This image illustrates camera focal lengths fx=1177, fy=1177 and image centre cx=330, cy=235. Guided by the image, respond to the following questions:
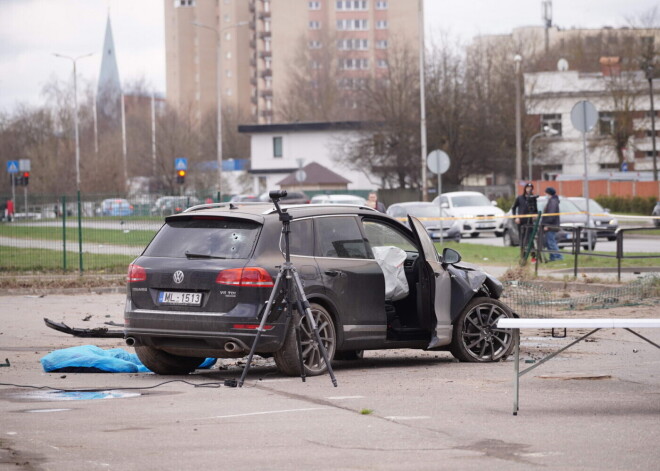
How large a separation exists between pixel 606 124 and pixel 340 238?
253ft

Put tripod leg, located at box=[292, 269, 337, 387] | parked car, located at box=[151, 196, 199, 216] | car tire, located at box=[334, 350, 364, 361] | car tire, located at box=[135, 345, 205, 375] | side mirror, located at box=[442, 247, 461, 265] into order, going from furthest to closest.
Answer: parked car, located at box=[151, 196, 199, 216] < car tire, located at box=[334, 350, 364, 361] < side mirror, located at box=[442, 247, 461, 265] < car tire, located at box=[135, 345, 205, 375] < tripod leg, located at box=[292, 269, 337, 387]

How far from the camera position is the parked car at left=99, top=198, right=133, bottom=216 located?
28781mm

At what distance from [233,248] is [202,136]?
116101 millimetres

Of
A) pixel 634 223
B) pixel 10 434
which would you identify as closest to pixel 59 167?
pixel 634 223

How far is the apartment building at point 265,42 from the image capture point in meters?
140

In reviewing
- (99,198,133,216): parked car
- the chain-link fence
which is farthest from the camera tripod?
(99,198,133,216): parked car

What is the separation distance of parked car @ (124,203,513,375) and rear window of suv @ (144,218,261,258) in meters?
0.01

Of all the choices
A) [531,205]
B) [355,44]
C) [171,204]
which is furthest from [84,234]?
[355,44]

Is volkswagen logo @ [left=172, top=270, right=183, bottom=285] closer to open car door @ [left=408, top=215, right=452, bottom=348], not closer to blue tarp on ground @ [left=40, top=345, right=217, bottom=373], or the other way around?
blue tarp on ground @ [left=40, top=345, right=217, bottom=373]

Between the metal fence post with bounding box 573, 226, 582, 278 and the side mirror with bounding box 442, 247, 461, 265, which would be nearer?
the side mirror with bounding box 442, 247, 461, 265

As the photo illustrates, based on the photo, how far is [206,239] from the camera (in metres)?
10.8

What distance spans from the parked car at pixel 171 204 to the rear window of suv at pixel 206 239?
697 inches

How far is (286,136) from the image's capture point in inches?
3494

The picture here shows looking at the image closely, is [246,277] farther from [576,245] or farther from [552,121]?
[552,121]
